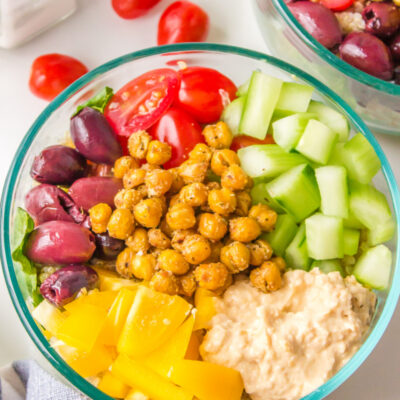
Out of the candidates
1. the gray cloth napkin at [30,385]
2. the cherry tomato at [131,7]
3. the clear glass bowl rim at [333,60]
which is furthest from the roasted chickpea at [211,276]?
the cherry tomato at [131,7]

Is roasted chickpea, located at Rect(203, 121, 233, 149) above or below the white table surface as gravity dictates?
below

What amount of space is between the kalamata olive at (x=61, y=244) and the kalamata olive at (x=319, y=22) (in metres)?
0.83

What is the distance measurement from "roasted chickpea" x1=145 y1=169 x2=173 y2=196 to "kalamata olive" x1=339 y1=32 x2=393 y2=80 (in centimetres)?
61

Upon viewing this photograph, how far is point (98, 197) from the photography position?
5.24ft

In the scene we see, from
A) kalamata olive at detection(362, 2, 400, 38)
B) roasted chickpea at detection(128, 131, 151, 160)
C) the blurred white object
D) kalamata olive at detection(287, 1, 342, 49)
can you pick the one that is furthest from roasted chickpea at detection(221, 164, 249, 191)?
the blurred white object

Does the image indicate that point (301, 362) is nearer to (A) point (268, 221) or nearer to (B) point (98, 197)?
(A) point (268, 221)

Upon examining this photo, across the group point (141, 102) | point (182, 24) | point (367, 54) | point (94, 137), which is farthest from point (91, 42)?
point (367, 54)

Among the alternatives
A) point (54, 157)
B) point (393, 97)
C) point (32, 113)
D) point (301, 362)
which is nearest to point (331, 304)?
point (301, 362)

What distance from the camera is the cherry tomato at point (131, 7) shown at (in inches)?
79.5

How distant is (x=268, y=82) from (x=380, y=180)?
406 mm

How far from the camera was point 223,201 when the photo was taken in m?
1.53

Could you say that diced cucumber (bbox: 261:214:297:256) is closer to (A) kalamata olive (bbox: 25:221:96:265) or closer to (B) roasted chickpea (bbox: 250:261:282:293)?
(B) roasted chickpea (bbox: 250:261:282:293)

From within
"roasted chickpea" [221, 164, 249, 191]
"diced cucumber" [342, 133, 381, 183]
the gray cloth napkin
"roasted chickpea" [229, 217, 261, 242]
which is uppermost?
"roasted chickpea" [221, 164, 249, 191]

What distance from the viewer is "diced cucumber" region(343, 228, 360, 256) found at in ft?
5.18
